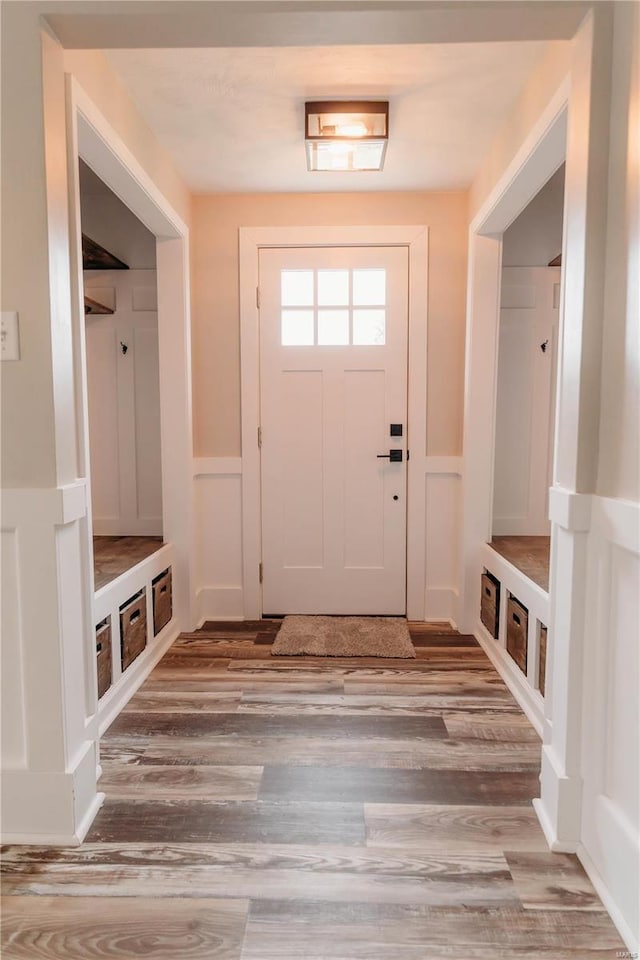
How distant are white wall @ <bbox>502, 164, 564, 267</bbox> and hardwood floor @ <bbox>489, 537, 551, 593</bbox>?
1.51 meters

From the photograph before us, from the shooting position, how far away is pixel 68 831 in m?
1.45

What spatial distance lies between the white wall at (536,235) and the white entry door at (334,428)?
1.99ft

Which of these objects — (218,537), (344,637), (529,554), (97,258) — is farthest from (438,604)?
(97,258)

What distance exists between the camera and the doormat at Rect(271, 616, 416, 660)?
265cm

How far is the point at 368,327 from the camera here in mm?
3010

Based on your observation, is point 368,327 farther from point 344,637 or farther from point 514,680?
point 514,680

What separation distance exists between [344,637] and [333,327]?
1691 mm

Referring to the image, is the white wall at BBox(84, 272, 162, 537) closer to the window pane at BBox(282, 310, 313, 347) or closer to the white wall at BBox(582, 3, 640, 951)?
the window pane at BBox(282, 310, 313, 347)

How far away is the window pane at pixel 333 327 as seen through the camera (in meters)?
3.01

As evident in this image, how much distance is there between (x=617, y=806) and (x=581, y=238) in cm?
140

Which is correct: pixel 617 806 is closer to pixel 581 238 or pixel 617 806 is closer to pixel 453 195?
pixel 581 238

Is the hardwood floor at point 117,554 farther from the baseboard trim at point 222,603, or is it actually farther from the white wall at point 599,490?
the white wall at point 599,490

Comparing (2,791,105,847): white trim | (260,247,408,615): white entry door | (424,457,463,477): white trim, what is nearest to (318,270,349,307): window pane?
(260,247,408,615): white entry door

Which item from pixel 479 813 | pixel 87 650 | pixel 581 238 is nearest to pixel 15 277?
pixel 87 650
